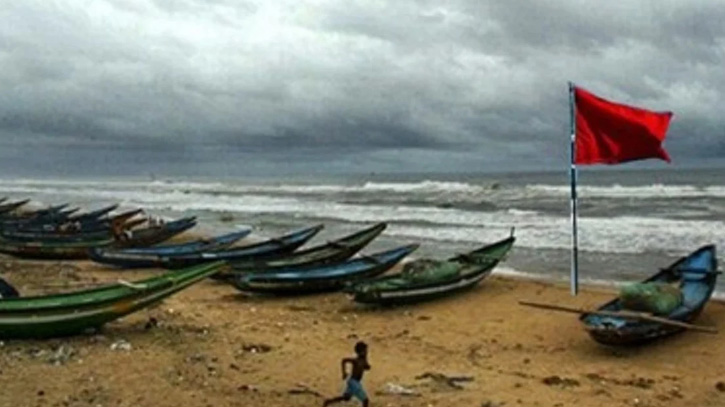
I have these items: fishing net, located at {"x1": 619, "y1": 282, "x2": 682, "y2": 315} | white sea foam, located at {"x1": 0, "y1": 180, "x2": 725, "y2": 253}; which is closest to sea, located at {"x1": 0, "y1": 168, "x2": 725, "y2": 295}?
white sea foam, located at {"x1": 0, "y1": 180, "x2": 725, "y2": 253}

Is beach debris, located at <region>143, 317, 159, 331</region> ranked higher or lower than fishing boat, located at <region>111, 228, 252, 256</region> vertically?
lower

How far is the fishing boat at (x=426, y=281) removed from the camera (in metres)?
14.2

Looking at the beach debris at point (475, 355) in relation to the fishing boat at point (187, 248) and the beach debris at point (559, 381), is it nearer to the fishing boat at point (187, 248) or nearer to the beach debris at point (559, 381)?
the beach debris at point (559, 381)

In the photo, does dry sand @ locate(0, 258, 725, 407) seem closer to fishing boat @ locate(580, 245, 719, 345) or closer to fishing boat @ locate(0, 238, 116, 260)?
fishing boat @ locate(580, 245, 719, 345)

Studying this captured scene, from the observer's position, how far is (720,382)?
991cm

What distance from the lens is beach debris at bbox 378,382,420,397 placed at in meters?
9.17

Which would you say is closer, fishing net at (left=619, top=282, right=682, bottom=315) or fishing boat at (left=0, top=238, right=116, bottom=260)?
fishing net at (left=619, top=282, right=682, bottom=315)

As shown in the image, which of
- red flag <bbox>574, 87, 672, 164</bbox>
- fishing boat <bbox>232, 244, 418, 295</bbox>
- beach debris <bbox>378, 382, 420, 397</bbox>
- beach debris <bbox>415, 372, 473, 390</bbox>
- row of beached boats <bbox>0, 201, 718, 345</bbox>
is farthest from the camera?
fishing boat <bbox>232, 244, 418, 295</bbox>

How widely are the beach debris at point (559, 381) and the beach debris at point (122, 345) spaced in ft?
17.3

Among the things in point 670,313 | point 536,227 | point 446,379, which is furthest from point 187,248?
point 536,227

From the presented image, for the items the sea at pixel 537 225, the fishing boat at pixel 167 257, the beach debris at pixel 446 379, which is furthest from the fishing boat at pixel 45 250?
the beach debris at pixel 446 379

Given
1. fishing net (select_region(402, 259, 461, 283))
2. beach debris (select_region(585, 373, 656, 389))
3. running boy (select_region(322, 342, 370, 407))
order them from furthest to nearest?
fishing net (select_region(402, 259, 461, 283)), beach debris (select_region(585, 373, 656, 389)), running boy (select_region(322, 342, 370, 407))

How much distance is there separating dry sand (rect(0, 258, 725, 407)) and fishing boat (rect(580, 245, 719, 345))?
331 millimetres

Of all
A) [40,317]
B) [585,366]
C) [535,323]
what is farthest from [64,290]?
[585,366]
